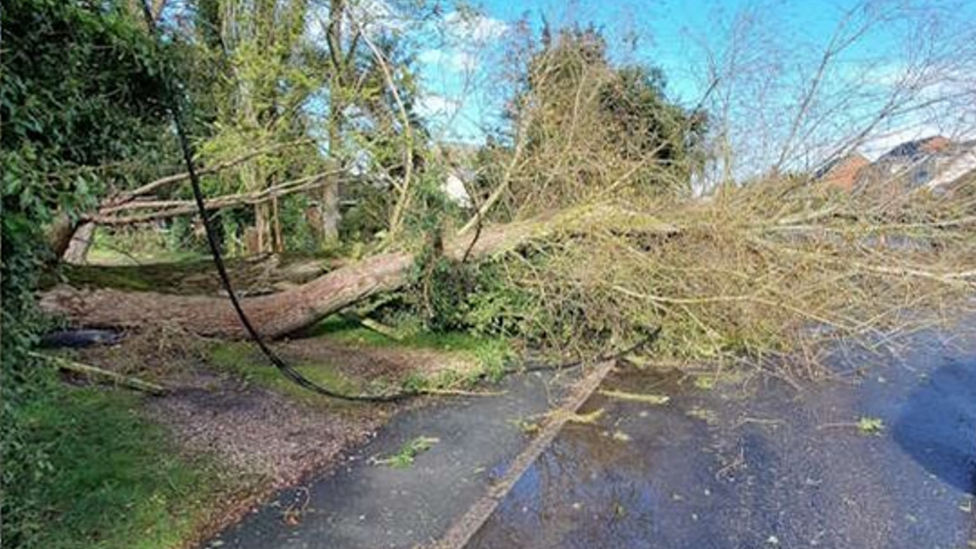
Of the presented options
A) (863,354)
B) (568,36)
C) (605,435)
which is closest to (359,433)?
(605,435)

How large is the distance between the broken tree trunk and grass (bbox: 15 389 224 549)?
1.92 metres

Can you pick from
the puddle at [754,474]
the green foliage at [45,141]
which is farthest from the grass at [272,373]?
the green foliage at [45,141]

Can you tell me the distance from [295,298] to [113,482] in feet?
12.1

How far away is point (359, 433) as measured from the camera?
16.9 feet

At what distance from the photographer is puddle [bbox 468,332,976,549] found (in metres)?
3.79

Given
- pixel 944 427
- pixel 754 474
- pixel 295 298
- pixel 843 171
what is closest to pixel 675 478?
pixel 754 474

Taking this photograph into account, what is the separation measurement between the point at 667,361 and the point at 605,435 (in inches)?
92.6

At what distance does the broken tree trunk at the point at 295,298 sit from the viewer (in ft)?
22.6

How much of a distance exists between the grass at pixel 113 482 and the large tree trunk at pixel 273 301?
Answer: 6.22 ft

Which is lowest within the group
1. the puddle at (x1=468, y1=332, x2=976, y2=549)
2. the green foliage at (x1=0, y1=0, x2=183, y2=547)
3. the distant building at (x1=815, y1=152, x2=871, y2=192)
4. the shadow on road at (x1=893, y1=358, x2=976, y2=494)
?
the puddle at (x1=468, y1=332, x2=976, y2=549)

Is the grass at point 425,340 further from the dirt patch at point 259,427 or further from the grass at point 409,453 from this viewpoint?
the grass at point 409,453

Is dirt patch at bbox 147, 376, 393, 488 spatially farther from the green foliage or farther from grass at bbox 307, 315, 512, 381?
grass at bbox 307, 315, 512, 381

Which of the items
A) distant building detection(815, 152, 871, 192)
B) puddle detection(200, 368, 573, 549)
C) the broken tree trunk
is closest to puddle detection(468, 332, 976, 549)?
puddle detection(200, 368, 573, 549)

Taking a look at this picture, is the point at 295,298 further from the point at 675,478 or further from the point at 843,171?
the point at 843,171
